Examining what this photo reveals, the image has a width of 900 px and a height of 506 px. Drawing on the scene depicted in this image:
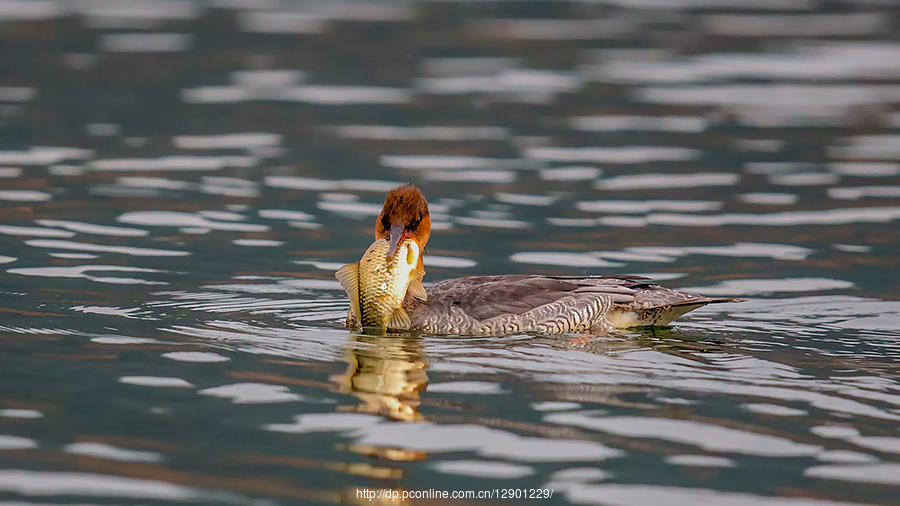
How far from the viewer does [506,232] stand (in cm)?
1355

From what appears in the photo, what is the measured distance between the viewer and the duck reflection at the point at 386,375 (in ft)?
25.9

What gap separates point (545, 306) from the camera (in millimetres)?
9867

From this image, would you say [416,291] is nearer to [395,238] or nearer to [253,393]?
[395,238]

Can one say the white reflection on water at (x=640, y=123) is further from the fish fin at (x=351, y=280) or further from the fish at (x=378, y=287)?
the fish fin at (x=351, y=280)

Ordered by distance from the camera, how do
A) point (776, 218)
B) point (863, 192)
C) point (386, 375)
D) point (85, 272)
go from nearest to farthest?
point (386, 375), point (85, 272), point (776, 218), point (863, 192)

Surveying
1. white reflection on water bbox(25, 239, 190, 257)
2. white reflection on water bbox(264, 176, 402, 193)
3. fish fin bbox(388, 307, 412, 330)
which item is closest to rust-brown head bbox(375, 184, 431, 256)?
fish fin bbox(388, 307, 412, 330)

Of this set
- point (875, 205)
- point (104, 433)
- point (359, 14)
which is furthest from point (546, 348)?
point (359, 14)

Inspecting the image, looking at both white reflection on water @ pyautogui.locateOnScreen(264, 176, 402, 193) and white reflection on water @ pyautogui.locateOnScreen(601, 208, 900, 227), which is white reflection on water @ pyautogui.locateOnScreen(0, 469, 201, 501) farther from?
white reflection on water @ pyautogui.locateOnScreen(264, 176, 402, 193)

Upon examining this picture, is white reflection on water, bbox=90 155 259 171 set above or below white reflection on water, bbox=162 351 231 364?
above

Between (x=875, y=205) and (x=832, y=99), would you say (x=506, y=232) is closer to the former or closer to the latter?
(x=875, y=205)

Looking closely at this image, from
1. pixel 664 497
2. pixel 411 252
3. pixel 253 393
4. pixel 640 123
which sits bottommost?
pixel 664 497

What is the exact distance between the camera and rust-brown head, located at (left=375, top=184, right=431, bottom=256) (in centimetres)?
Answer: 984

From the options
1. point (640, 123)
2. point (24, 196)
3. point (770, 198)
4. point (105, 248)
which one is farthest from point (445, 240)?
point (640, 123)

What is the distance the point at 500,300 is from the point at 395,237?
0.89 m
